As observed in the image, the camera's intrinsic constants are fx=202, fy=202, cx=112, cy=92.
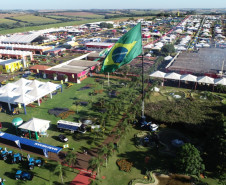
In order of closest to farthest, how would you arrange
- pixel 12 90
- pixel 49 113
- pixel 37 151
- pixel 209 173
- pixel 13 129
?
pixel 209 173
pixel 37 151
pixel 13 129
pixel 49 113
pixel 12 90

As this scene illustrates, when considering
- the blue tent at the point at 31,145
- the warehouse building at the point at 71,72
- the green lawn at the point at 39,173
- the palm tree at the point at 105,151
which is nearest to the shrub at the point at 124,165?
the palm tree at the point at 105,151

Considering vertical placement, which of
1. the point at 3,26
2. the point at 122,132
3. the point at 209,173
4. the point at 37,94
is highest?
the point at 3,26

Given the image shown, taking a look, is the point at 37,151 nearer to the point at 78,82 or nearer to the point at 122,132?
the point at 122,132

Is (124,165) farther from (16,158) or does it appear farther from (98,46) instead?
(98,46)

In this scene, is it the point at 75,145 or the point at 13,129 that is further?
the point at 13,129

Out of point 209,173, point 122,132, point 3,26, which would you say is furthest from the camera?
point 3,26

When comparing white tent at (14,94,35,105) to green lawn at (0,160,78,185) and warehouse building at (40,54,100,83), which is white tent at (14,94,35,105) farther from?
warehouse building at (40,54,100,83)

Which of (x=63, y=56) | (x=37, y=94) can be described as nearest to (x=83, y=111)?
(x=37, y=94)
